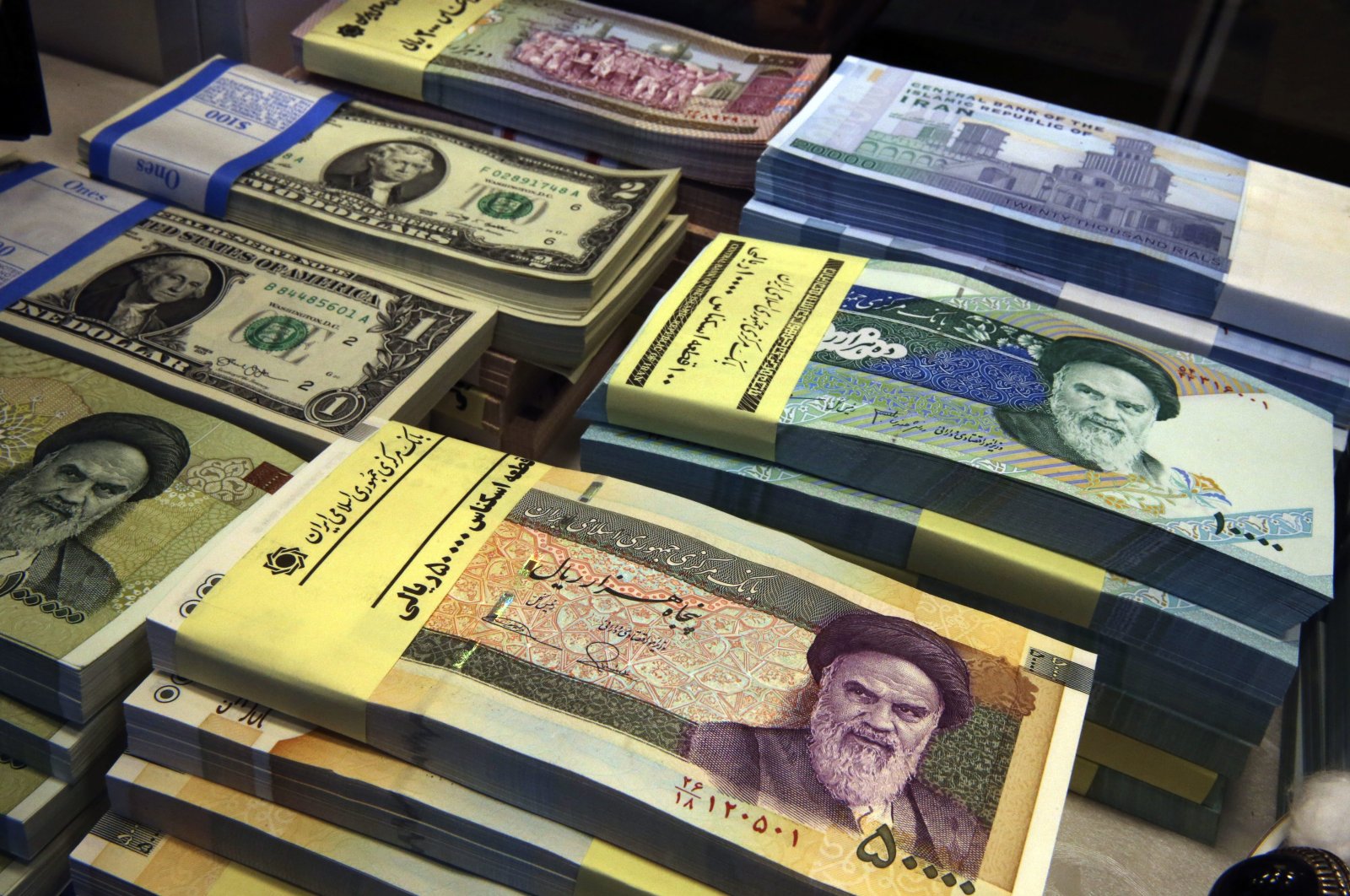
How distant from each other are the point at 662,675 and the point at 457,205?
67 centimetres

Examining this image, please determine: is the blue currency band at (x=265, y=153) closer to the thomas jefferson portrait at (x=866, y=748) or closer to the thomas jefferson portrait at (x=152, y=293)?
the thomas jefferson portrait at (x=152, y=293)

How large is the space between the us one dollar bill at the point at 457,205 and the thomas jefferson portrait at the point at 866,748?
507 mm

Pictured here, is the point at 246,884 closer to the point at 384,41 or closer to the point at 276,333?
the point at 276,333

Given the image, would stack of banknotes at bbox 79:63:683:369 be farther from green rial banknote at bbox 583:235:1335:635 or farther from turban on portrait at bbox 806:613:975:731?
turban on portrait at bbox 806:613:975:731

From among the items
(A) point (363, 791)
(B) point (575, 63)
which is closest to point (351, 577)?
(A) point (363, 791)

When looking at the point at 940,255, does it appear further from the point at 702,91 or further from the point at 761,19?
the point at 761,19

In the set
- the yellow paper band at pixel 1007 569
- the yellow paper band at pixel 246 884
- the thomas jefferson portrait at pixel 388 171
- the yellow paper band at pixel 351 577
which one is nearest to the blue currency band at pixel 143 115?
the thomas jefferson portrait at pixel 388 171

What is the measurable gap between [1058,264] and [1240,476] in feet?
0.99

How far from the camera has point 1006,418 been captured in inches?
34.4

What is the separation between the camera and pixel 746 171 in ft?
4.08

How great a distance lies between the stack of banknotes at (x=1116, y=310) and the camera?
1.00m

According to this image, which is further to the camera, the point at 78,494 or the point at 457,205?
the point at 457,205

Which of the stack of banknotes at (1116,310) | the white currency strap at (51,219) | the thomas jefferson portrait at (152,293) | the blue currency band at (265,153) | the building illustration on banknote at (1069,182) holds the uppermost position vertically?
the building illustration on banknote at (1069,182)

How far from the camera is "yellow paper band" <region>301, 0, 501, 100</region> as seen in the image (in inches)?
52.0
